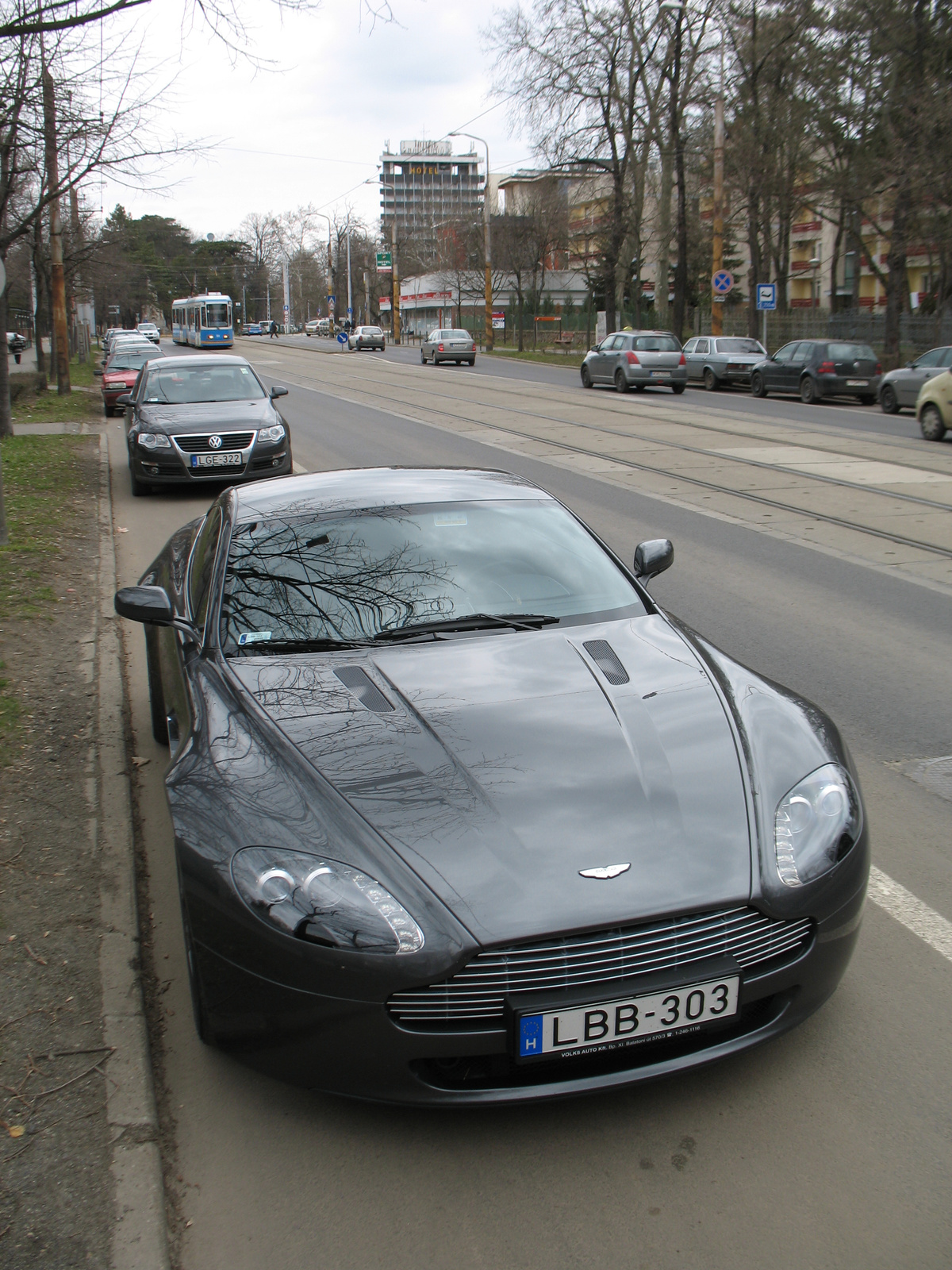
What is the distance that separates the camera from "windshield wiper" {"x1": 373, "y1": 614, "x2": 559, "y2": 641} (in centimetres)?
386

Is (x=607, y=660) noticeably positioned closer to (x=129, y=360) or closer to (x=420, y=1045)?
(x=420, y=1045)

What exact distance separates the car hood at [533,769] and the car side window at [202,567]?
535 mm

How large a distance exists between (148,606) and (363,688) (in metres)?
1.02

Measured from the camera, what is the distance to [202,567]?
4.59 m

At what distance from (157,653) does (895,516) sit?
8617 mm

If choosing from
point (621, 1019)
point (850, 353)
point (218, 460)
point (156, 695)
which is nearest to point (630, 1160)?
point (621, 1019)

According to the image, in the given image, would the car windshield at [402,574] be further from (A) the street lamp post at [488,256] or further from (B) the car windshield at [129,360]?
(A) the street lamp post at [488,256]

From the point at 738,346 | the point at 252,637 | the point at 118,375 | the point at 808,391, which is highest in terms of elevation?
the point at 738,346

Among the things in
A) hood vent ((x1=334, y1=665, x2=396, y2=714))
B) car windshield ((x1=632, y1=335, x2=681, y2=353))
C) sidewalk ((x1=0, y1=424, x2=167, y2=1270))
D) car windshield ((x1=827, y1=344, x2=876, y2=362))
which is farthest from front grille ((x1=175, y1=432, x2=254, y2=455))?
car windshield ((x1=632, y1=335, x2=681, y2=353))

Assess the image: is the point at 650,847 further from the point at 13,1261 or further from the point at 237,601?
the point at 237,601

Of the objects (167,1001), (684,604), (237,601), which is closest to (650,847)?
(167,1001)

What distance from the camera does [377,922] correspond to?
Answer: 258 centimetres

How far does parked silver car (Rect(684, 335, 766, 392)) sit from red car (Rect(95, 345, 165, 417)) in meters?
15.6

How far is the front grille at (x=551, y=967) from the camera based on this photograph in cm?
253
